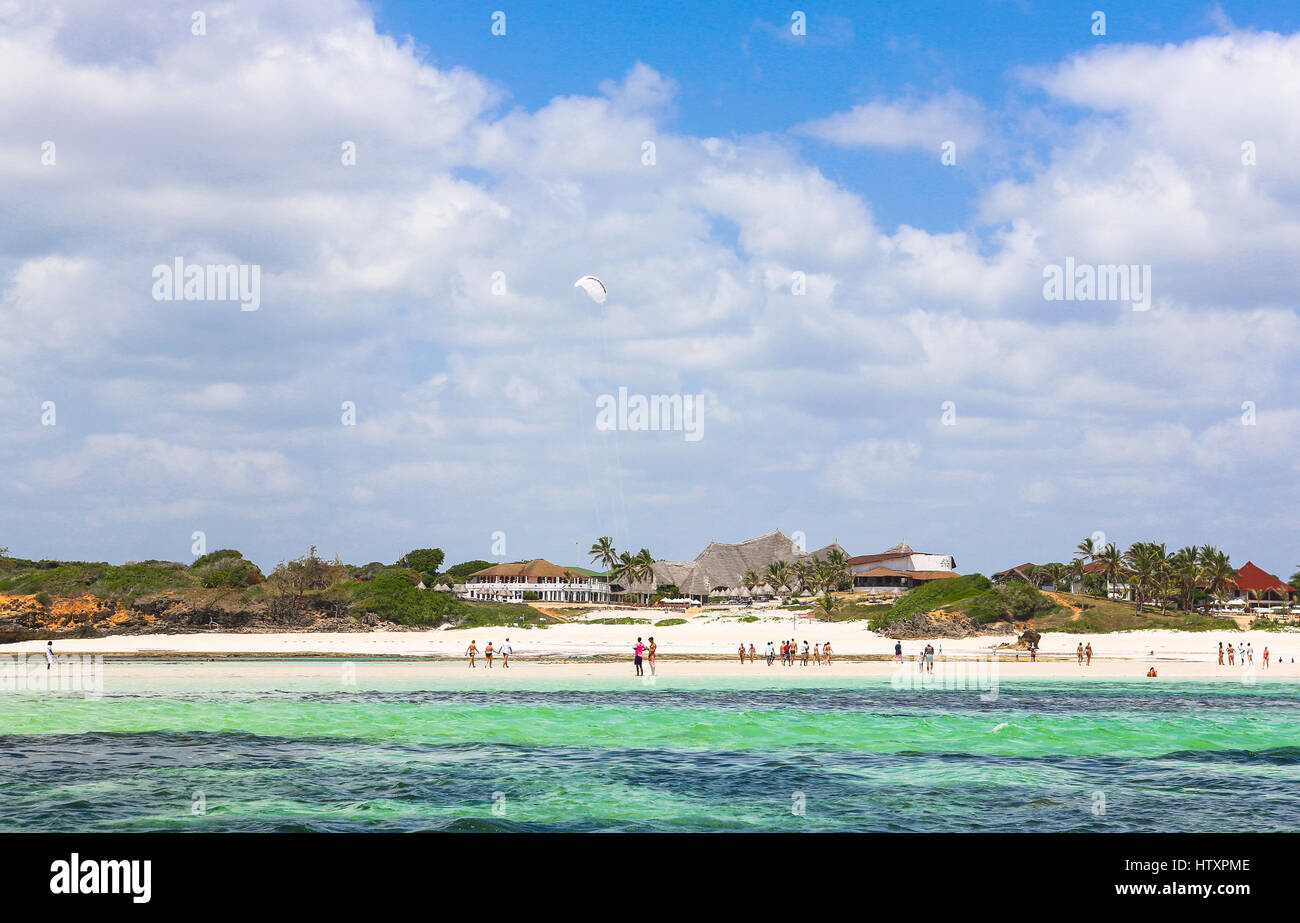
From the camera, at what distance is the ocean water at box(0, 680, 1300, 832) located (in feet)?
54.3

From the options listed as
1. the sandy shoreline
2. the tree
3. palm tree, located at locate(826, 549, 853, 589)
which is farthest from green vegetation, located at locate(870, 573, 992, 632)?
the tree

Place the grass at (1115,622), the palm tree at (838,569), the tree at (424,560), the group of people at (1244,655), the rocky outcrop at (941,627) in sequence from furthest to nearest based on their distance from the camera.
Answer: the tree at (424,560), the palm tree at (838,569), the grass at (1115,622), the rocky outcrop at (941,627), the group of people at (1244,655)

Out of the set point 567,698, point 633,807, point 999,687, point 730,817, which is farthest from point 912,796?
point 999,687

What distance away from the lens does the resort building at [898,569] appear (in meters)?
128

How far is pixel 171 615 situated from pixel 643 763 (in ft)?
217

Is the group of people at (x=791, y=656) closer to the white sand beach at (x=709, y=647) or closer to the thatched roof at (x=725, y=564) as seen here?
the white sand beach at (x=709, y=647)

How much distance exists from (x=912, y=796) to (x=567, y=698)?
66.7 ft

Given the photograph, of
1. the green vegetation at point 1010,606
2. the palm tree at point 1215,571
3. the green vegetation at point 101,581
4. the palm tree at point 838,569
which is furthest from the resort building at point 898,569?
the green vegetation at point 101,581

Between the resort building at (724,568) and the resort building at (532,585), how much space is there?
6.24 metres

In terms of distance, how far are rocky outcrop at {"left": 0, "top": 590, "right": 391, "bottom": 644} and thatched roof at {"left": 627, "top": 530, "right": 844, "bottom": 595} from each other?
192ft

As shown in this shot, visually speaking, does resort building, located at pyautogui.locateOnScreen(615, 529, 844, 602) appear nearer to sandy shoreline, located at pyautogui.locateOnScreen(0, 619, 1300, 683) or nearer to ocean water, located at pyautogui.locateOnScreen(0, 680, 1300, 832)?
sandy shoreline, located at pyautogui.locateOnScreen(0, 619, 1300, 683)

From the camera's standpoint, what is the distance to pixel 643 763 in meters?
22.5

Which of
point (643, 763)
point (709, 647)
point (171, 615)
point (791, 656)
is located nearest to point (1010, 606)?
point (709, 647)
